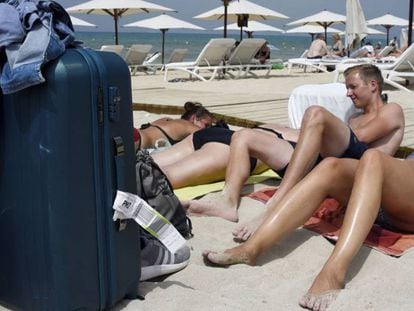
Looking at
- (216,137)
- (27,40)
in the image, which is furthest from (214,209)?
(27,40)

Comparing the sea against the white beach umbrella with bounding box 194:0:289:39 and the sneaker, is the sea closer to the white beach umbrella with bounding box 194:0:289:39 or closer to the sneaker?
the white beach umbrella with bounding box 194:0:289:39

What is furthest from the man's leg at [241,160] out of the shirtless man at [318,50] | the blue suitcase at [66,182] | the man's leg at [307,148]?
the shirtless man at [318,50]

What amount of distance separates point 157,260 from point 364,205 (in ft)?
2.59

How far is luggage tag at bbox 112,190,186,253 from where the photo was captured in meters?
1.85

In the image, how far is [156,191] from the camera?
258 centimetres

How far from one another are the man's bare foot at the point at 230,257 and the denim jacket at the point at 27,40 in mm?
1038

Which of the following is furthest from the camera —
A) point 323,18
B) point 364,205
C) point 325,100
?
point 323,18

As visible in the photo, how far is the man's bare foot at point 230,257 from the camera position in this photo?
2.38 meters

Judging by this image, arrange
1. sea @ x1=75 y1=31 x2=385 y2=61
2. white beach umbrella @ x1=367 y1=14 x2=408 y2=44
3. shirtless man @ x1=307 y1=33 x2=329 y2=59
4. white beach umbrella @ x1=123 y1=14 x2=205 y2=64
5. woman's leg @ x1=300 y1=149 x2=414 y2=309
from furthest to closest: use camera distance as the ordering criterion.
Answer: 1. sea @ x1=75 y1=31 x2=385 y2=61
2. white beach umbrella @ x1=367 y1=14 x2=408 y2=44
3. white beach umbrella @ x1=123 y1=14 x2=205 y2=64
4. shirtless man @ x1=307 y1=33 x2=329 y2=59
5. woman's leg @ x1=300 y1=149 x2=414 y2=309

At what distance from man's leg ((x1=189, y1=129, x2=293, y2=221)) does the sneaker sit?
0.66 m

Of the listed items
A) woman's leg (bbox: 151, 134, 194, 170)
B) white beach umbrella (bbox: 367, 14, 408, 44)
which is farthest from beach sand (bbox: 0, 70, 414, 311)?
white beach umbrella (bbox: 367, 14, 408, 44)

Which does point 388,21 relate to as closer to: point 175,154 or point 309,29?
point 309,29

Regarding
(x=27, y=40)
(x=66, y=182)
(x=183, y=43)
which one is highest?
(x=27, y=40)

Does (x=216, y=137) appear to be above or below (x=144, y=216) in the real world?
below
